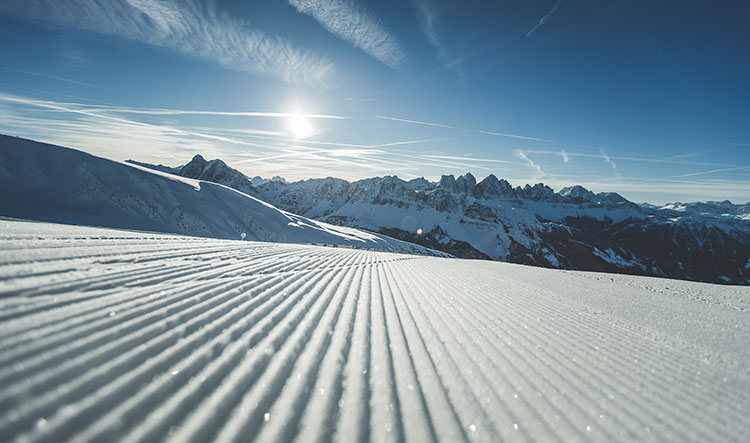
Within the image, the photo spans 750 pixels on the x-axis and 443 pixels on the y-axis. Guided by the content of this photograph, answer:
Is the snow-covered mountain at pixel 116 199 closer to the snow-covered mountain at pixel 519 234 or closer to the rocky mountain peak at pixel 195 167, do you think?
the snow-covered mountain at pixel 519 234

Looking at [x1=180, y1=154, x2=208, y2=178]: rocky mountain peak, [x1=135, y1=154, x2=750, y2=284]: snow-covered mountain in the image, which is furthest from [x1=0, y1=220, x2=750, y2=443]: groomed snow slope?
[x1=180, y1=154, x2=208, y2=178]: rocky mountain peak

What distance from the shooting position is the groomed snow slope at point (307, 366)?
5.55 ft

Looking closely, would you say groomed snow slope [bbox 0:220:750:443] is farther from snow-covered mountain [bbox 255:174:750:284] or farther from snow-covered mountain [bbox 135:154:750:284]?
snow-covered mountain [bbox 255:174:750:284]

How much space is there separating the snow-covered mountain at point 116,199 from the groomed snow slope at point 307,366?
21407 mm

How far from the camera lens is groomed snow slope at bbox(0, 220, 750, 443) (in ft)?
5.55

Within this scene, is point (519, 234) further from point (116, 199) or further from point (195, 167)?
point (195, 167)

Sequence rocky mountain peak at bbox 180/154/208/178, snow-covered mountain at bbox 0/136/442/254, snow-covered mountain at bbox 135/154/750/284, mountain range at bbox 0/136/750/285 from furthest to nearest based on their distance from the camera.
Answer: rocky mountain peak at bbox 180/154/208/178
snow-covered mountain at bbox 135/154/750/284
mountain range at bbox 0/136/750/285
snow-covered mountain at bbox 0/136/442/254

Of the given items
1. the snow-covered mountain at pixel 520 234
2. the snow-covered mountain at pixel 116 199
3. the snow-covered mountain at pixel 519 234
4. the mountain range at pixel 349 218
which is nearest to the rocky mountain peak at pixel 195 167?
the mountain range at pixel 349 218

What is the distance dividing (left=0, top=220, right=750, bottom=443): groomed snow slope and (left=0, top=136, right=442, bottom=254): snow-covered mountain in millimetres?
21407

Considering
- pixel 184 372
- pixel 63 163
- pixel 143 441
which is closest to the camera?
pixel 143 441

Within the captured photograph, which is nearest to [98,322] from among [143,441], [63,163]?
[143,441]

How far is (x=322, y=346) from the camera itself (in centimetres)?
303

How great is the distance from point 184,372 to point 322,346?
4.17 ft

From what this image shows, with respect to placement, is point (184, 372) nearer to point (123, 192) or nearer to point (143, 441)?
point (143, 441)
